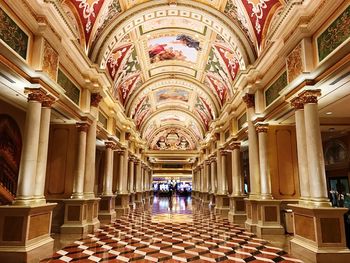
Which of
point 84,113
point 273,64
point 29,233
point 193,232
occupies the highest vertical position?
point 273,64

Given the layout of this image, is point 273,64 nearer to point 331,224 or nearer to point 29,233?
point 331,224

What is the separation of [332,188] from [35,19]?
13086 millimetres

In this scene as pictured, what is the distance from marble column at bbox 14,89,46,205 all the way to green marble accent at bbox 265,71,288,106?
20.8 ft

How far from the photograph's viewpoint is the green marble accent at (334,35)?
500cm

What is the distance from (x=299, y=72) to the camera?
6.52m

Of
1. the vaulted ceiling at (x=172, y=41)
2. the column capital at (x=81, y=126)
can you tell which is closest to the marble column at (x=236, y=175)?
the vaulted ceiling at (x=172, y=41)

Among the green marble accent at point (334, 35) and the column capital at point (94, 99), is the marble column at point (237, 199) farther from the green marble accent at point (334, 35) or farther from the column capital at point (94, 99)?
the green marble accent at point (334, 35)

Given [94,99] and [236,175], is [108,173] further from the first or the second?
[236,175]

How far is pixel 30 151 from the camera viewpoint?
19.6 ft


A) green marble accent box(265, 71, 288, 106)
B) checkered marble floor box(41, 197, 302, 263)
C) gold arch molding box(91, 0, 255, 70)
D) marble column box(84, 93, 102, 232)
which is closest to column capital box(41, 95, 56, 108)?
marble column box(84, 93, 102, 232)

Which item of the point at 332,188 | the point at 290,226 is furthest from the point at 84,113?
the point at 332,188

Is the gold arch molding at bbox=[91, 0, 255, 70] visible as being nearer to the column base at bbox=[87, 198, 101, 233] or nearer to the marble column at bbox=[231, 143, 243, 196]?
the marble column at bbox=[231, 143, 243, 196]

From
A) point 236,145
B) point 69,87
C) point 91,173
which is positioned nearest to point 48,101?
point 69,87

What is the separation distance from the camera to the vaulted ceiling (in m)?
9.38
